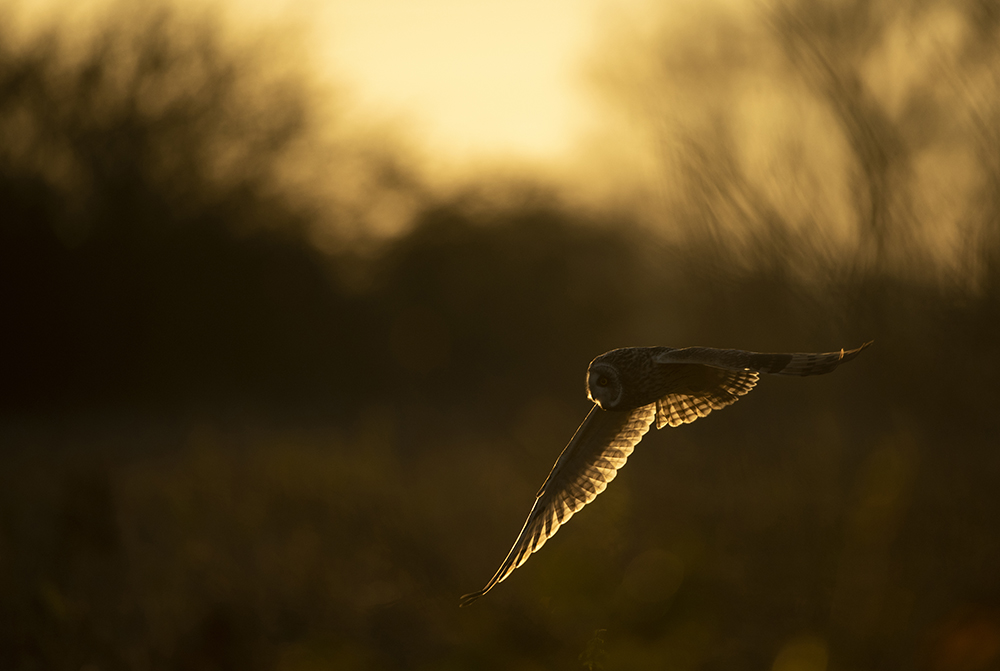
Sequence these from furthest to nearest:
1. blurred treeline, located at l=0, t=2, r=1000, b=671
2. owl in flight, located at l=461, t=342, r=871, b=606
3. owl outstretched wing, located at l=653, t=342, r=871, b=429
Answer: blurred treeline, located at l=0, t=2, r=1000, b=671 < owl in flight, located at l=461, t=342, r=871, b=606 < owl outstretched wing, located at l=653, t=342, r=871, b=429

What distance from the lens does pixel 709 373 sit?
258 centimetres

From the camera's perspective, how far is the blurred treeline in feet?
12.5

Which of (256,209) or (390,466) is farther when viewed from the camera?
(256,209)

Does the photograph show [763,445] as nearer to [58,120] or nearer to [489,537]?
[489,537]

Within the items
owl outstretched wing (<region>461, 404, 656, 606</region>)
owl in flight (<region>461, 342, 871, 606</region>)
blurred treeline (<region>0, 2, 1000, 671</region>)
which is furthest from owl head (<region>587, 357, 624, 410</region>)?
blurred treeline (<region>0, 2, 1000, 671</region>)

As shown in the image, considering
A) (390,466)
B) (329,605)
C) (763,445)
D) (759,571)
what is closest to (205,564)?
(329,605)

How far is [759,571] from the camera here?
5594mm

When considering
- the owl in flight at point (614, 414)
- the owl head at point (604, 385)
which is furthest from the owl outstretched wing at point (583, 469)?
the owl head at point (604, 385)

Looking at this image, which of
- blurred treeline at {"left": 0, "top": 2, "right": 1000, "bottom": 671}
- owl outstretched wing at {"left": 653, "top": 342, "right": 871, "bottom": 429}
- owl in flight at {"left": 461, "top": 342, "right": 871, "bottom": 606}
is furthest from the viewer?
blurred treeline at {"left": 0, "top": 2, "right": 1000, "bottom": 671}

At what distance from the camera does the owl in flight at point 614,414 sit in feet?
7.55

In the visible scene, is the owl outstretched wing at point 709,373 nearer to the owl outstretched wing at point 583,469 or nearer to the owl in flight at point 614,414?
the owl in flight at point 614,414

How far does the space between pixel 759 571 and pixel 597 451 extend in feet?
12.3

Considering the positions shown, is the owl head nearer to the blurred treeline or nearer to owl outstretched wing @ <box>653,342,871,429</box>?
owl outstretched wing @ <box>653,342,871,429</box>

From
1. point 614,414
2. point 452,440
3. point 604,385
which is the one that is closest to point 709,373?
point 614,414
